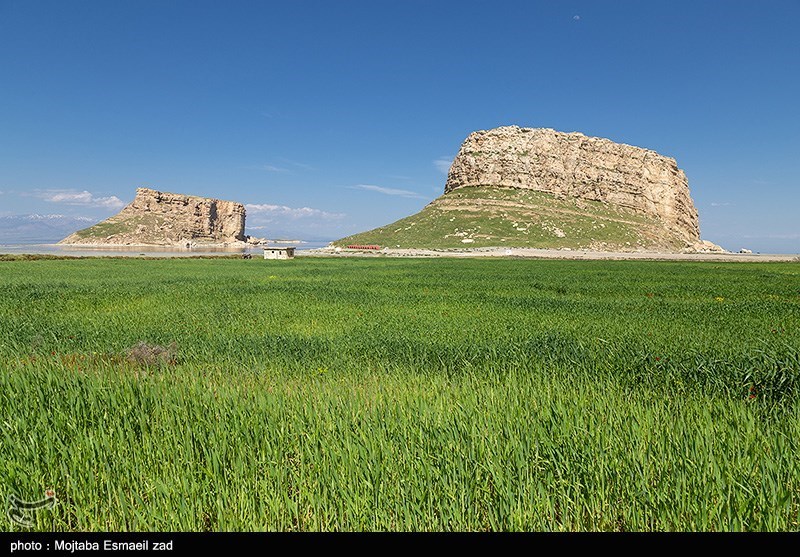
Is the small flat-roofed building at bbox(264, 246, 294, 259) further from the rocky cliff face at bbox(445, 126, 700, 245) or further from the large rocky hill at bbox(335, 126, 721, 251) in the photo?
the rocky cliff face at bbox(445, 126, 700, 245)

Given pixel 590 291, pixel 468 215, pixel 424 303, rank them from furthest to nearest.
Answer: pixel 468 215
pixel 590 291
pixel 424 303

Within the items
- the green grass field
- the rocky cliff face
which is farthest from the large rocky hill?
the green grass field

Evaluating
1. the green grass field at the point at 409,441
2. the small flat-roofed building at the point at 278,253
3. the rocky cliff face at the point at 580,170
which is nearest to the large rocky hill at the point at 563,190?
the rocky cliff face at the point at 580,170

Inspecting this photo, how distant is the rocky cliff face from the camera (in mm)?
164500

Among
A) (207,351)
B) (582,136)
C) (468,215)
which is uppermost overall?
(582,136)

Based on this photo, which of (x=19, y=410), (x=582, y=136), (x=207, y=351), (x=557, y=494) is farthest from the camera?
(x=582, y=136)

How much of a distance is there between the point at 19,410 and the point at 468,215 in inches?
5487

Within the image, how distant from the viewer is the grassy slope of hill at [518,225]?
11912 cm

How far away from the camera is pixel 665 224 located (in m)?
159

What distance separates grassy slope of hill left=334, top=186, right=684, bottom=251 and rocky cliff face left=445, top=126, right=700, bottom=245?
700cm

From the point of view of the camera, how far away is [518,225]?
12925 centimetres

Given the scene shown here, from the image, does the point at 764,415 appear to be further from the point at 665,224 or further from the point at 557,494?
the point at 665,224

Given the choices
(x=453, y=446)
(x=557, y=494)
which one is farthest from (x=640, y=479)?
(x=453, y=446)

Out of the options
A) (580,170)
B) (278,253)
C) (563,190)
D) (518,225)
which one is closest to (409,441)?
(278,253)
